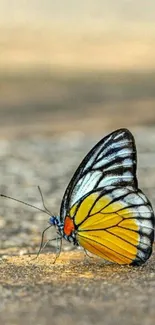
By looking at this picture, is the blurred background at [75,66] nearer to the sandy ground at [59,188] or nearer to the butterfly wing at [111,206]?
the sandy ground at [59,188]

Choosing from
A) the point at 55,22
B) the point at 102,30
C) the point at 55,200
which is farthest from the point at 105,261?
the point at 55,22

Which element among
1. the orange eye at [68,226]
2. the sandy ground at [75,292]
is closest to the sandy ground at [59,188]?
the sandy ground at [75,292]

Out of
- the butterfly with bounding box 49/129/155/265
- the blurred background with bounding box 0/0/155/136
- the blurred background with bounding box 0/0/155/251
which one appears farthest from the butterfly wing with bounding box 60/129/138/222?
the blurred background with bounding box 0/0/155/136

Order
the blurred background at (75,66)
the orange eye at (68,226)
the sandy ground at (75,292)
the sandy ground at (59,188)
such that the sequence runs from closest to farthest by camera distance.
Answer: the sandy ground at (75,292), the sandy ground at (59,188), the orange eye at (68,226), the blurred background at (75,66)

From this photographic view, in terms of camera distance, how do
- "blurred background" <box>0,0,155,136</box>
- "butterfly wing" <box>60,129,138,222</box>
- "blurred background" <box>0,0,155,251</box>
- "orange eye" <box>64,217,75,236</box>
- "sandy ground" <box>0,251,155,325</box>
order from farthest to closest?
"blurred background" <box>0,0,155,136</box>, "blurred background" <box>0,0,155,251</box>, "orange eye" <box>64,217,75,236</box>, "butterfly wing" <box>60,129,138,222</box>, "sandy ground" <box>0,251,155,325</box>

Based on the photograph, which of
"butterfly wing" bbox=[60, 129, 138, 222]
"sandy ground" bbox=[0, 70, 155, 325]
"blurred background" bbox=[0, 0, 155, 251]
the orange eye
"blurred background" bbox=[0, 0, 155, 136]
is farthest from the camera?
"blurred background" bbox=[0, 0, 155, 136]

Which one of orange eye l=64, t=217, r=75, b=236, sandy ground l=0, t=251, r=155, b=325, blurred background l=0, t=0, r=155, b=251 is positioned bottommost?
sandy ground l=0, t=251, r=155, b=325

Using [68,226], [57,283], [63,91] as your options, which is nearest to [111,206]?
[68,226]

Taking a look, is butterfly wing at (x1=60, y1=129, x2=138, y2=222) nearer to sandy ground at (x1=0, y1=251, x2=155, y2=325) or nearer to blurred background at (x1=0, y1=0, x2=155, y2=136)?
sandy ground at (x1=0, y1=251, x2=155, y2=325)
